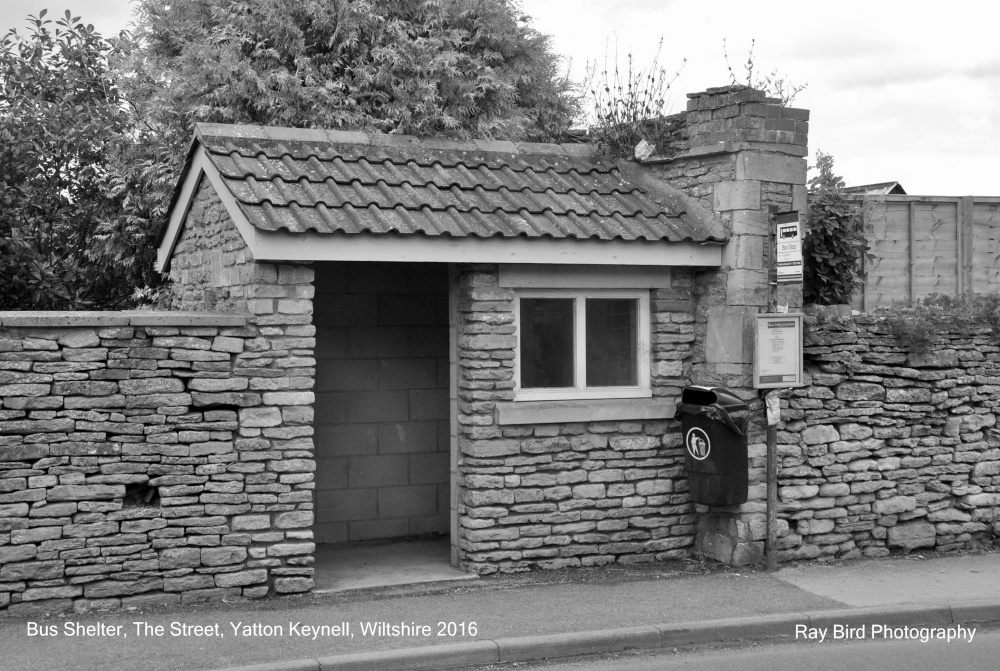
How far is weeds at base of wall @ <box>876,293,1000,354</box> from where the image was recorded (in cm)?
915

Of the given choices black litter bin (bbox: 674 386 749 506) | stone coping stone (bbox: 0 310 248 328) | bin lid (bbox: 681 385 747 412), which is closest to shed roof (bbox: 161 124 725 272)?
stone coping stone (bbox: 0 310 248 328)

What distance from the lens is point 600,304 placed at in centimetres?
894

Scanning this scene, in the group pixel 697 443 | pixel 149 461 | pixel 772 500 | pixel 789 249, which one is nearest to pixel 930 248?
pixel 789 249

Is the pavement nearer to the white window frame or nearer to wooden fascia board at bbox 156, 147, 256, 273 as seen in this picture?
the white window frame

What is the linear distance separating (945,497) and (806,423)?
167 centimetres

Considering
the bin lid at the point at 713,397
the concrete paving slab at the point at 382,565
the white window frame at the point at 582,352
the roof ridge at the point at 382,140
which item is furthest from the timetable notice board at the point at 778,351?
the concrete paving slab at the point at 382,565

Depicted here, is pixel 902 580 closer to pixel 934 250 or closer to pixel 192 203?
pixel 934 250

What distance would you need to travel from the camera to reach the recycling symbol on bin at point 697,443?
8.50 meters

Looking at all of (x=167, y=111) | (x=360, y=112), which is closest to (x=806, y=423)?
(x=360, y=112)

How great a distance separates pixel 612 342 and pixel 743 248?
131 centimetres

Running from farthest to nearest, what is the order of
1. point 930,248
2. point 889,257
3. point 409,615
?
point 930,248 → point 889,257 → point 409,615

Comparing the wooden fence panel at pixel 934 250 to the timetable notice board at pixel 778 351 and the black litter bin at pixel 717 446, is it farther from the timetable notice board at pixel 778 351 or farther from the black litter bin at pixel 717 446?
the black litter bin at pixel 717 446

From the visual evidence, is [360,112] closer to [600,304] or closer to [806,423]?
[600,304]

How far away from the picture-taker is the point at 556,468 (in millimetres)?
8625
